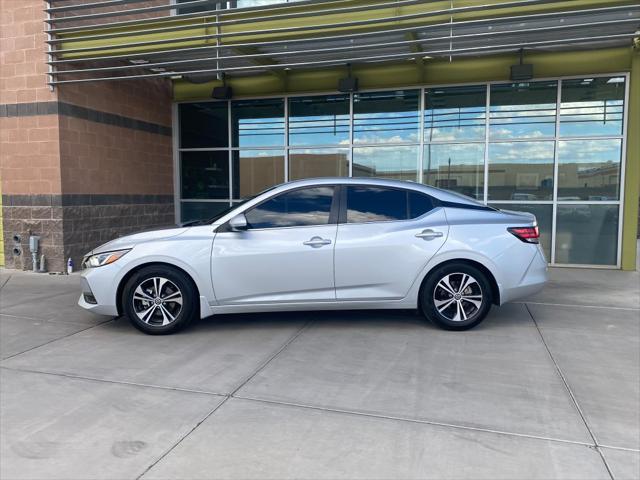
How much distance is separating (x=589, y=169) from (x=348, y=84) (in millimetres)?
4908

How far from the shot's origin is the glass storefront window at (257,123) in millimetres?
11305

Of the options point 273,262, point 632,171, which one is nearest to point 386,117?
point 632,171

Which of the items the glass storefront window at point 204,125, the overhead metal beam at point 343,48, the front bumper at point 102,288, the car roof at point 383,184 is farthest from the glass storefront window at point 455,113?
the front bumper at point 102,288

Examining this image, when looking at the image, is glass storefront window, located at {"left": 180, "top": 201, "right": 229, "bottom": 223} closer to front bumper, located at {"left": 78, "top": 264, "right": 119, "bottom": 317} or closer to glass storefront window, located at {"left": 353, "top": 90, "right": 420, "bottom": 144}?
glass storefront window, located at {"left": 353, "top": 90, "right": 420, "bottom": 144}

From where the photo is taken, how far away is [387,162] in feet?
35.1

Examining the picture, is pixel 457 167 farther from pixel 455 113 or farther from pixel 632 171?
pixel 632 171

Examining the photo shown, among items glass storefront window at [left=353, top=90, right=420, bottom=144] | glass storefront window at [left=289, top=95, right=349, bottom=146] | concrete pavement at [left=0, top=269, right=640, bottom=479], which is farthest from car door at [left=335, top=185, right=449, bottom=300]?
glass storefront window at [left=289, top=95, right=349, bottom=146]

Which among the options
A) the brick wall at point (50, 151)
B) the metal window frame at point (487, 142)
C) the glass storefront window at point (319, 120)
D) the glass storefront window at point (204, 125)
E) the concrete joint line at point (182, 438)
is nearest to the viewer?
the concrete joint line at point (182, 438)

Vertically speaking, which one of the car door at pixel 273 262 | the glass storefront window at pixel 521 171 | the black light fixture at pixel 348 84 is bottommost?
the car door at pixel 273 262

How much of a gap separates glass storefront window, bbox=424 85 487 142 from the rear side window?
5.17 m

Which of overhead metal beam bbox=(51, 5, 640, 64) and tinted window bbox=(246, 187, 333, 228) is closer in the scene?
tinted window bbox=(246, 187, 333, 228)

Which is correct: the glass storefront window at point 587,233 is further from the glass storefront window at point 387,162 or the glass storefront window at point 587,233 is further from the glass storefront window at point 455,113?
the glass storefront window at point 387,162

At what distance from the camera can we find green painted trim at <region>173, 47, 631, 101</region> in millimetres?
9336

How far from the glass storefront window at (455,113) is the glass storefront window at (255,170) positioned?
3.30 meters
